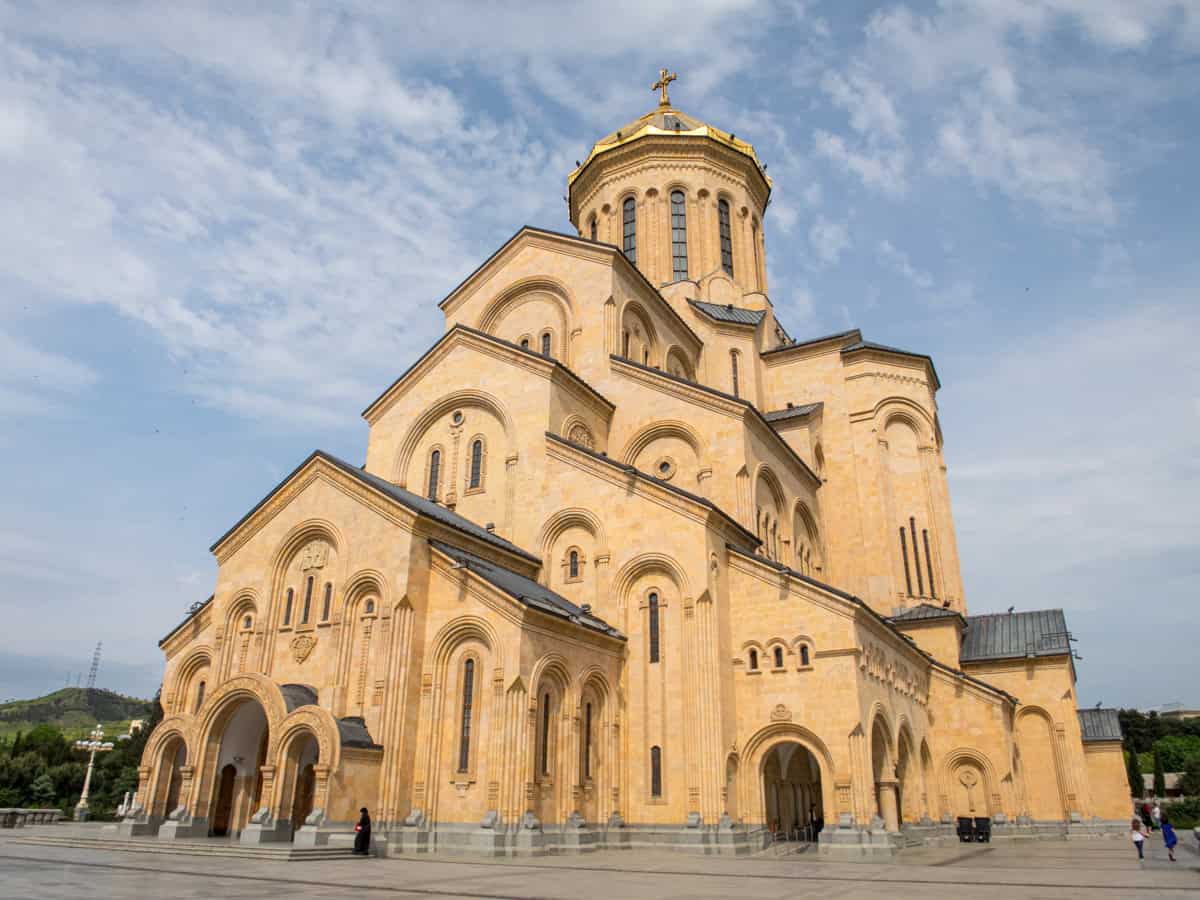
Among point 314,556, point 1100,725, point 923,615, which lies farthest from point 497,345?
point 1100,725

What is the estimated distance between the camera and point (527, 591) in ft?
64.0

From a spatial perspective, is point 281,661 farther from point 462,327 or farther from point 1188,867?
point 1188,867

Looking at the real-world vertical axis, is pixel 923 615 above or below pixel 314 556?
above

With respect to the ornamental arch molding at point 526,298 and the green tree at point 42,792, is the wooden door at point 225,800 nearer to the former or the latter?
the ornamental arch molding at point 526,298

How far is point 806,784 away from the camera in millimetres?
25047

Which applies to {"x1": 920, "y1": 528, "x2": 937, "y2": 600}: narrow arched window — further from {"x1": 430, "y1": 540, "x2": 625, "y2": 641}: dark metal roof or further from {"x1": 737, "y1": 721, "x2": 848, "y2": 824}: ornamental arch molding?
{"x1": 430, "y1": 540, "x2": 625, "y2": 641}: dark metal roof

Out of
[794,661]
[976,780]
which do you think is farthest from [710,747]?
[976,780]

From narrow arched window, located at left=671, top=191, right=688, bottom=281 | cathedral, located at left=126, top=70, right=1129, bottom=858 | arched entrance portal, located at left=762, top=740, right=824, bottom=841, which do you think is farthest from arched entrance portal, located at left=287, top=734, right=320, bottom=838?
narrow arched window, located at left=671, top=191, right=688, bottom=281

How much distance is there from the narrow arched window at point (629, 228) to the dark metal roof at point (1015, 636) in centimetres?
2078

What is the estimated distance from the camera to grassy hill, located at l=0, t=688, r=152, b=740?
412 ft

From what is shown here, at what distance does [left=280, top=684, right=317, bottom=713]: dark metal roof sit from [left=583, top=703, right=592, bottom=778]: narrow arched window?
6.11 m

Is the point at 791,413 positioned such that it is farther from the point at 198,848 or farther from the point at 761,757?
the point at 198,848

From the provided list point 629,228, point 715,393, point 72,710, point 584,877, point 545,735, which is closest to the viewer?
point 584,877

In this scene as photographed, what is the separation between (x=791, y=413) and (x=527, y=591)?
16744 mm
